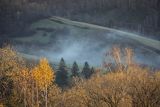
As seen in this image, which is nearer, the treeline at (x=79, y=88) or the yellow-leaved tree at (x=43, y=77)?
the treeline at (x=79, y=88)

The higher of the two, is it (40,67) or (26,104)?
(40,67)

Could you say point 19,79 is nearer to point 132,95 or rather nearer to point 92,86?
point 92,86

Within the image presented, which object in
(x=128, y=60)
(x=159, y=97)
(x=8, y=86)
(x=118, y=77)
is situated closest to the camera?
(x=159, y=97)

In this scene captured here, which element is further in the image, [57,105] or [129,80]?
[57,105]

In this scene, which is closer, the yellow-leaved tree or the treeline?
the treeline

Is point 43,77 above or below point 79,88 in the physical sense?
above

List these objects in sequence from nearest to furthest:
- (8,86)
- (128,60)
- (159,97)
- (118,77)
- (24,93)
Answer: (159,97)
(118,77)
(24,93)
(8,86)
(128,60)

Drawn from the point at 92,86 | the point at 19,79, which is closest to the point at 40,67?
the point at 19,79

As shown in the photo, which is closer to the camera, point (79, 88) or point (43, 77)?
point (79, 88)
